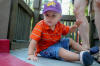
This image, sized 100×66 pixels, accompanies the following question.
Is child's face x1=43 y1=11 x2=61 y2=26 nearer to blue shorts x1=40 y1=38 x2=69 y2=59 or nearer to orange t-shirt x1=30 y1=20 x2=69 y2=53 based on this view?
orange t-shirt x1=30 y1=20 x2=69 y2=53

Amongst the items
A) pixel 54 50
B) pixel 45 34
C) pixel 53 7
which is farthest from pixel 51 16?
pixel 54 50

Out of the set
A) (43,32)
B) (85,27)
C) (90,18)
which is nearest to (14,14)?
(43,32)

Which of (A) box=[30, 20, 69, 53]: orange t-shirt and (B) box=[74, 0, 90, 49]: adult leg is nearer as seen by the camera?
(A) box=[30, 20, 69, 53]: orange t-shirt

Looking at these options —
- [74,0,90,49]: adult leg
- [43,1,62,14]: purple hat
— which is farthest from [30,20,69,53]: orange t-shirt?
[74,0,90,49]: adult leg

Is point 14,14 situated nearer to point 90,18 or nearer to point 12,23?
point 12,23

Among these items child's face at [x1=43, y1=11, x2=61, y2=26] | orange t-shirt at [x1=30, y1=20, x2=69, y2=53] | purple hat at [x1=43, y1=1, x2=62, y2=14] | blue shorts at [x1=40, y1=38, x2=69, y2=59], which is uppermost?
purple hat at [x1=43, y1=1, x2=62, y2=14]

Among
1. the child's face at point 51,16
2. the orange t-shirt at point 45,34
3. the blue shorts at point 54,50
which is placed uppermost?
the child's face at point 51,16

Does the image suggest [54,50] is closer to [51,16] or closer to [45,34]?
[45,34]

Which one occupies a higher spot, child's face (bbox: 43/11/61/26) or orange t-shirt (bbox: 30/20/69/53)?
child's face (bbox: 43/11/61/26)

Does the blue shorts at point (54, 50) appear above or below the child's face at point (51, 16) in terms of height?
below

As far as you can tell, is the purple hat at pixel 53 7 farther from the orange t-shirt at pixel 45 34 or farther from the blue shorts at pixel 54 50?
the blue shorts at pixel 54 50

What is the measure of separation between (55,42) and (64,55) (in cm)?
26

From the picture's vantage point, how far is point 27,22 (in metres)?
3.21

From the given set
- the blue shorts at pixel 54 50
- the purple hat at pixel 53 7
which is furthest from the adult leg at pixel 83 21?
the purple hat at pixel 53 7
